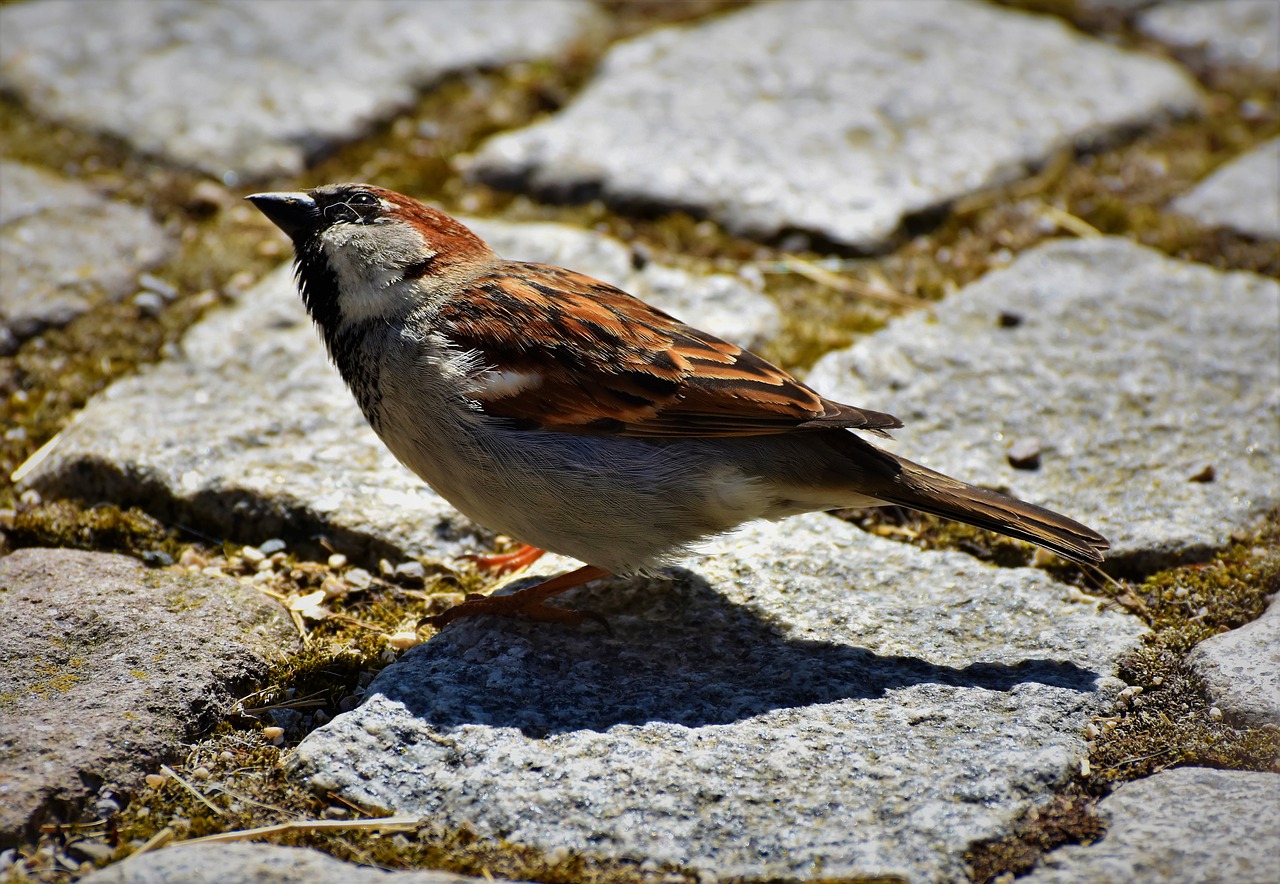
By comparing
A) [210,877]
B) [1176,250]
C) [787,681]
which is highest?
Answer: [1176,250]

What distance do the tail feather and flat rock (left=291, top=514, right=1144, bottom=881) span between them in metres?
0.18

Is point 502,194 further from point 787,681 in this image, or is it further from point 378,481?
point 787,681

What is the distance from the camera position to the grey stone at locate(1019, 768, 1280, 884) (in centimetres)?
209

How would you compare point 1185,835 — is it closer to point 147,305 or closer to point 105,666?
point 105,666

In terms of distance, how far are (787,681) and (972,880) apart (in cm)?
79

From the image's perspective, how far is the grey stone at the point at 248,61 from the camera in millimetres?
4754

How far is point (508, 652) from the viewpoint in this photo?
2.98 meters

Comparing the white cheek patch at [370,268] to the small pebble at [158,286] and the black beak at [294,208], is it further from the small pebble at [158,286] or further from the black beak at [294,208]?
the small pebble at [158,286]

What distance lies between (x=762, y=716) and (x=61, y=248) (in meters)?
3.16

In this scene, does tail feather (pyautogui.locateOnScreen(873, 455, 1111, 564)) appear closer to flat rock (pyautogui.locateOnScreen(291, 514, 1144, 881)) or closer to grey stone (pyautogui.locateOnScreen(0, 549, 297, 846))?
flat rock (pyautogui.locateOnScreen(291, 514, 1144, 881))

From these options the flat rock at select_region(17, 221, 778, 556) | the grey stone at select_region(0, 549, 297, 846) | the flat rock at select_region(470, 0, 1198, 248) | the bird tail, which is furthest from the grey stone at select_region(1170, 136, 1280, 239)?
the grey stone at select_region(0, 549, 297, 846)

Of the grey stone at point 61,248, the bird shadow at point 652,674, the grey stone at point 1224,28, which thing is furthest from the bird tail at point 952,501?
the grey stone at point 1224,28

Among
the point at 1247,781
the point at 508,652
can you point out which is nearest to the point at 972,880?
the point at 1247,781

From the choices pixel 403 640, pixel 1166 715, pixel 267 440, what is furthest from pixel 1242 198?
pixel 267 440
